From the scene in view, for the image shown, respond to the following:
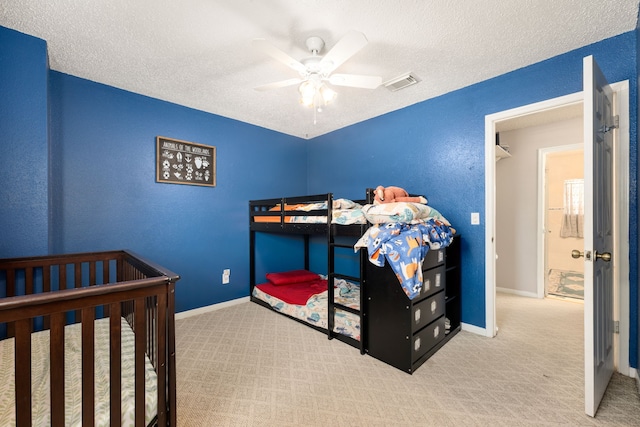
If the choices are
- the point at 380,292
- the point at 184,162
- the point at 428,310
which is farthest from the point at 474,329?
the point at 184,162

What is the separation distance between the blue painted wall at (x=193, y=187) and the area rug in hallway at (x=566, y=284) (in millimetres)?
2186

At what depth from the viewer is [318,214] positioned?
2482mm

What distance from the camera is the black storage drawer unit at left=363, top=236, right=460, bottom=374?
73.2 inches

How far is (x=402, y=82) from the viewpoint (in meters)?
2.38

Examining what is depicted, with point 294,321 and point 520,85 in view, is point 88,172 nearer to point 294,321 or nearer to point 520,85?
point 294,321

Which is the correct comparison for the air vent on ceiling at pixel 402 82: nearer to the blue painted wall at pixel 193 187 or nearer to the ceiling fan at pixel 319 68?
the blue painted wall at pixel 193 187

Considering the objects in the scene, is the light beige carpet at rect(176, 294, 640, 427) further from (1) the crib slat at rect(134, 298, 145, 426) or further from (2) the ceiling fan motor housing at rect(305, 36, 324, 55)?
(2) the ceiling fan motor housing at rect(305, 36, 324, 55)

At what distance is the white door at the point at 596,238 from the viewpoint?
1361 millimetres

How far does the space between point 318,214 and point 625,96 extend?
7.80ft

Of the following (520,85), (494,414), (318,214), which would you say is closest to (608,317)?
(494,414)

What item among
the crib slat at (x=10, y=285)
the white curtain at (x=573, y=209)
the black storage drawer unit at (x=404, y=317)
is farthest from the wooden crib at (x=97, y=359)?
the white curtain at (x=573, y=209)

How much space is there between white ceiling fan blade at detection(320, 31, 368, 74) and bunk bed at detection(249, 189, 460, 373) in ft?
3.38

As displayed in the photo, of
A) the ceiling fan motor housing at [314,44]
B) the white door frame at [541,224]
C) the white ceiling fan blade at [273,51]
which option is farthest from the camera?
the white door frame at [541,224]

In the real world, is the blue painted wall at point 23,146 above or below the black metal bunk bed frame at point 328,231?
above
